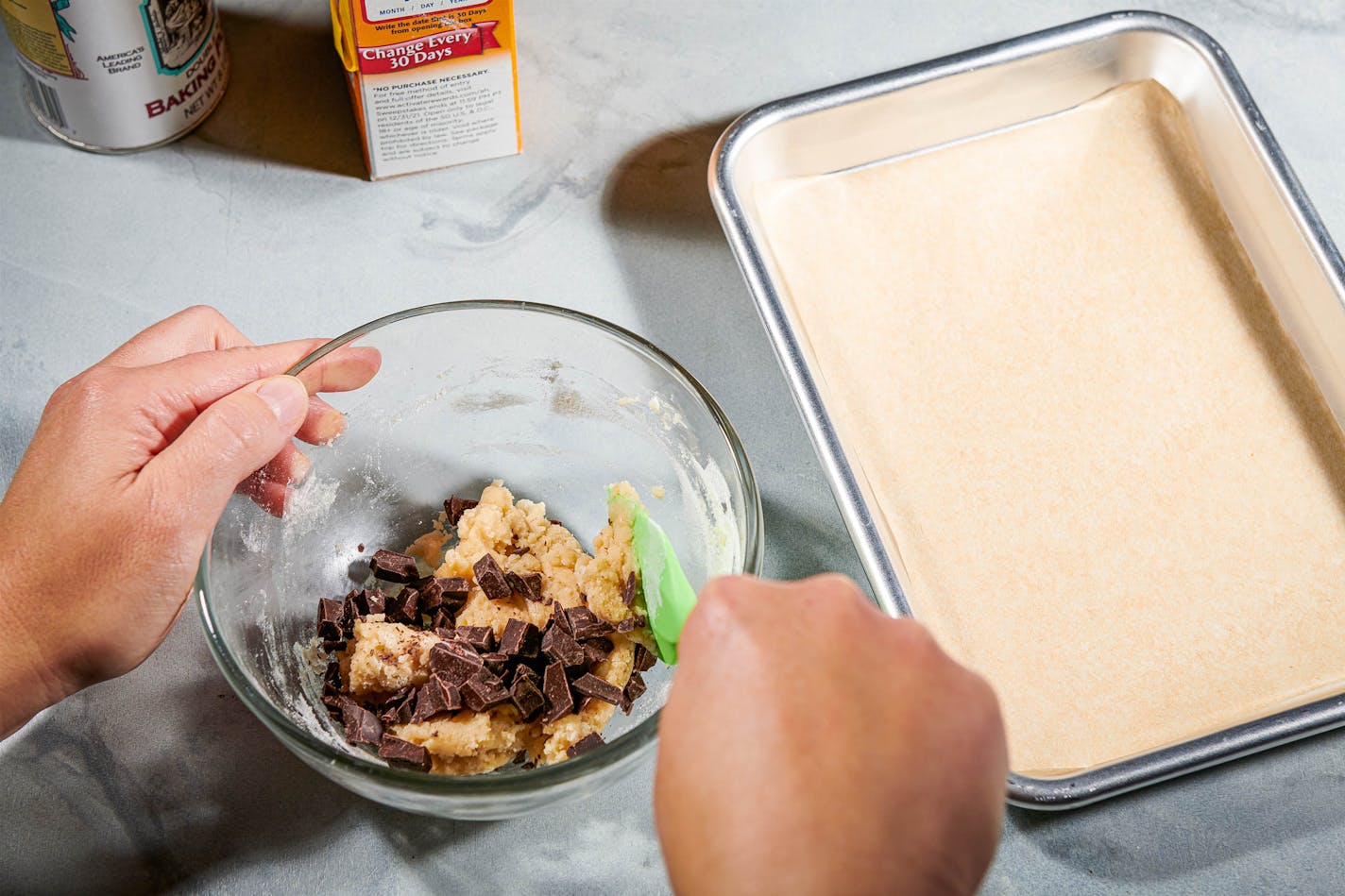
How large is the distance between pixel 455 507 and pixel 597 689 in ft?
1.00

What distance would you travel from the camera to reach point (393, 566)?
126cm

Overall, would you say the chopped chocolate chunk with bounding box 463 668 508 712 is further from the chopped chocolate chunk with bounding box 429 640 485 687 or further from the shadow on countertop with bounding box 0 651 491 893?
the shadow on countertop with bounding box 0 651 491 893

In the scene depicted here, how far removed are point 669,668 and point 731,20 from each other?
3.45 ft

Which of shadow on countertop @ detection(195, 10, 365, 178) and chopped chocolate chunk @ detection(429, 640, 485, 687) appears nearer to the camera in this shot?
chopped chocolate chunk @ detection(429, 640, 485, 687)

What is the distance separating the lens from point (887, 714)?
811 millimetres

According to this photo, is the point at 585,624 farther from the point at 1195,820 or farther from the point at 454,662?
the point at 1195,820

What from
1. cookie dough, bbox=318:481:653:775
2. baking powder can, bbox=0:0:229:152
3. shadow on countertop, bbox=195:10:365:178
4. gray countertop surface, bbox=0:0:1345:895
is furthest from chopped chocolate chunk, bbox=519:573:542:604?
baking powder can, bbox=0:0:229:152

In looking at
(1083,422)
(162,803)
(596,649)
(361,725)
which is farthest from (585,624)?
(1083,422)

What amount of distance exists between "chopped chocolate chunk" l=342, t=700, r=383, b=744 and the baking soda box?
2.57ft

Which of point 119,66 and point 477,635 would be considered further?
point 119,66

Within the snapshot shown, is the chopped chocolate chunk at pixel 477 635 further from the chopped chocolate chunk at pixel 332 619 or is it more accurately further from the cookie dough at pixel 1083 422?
the cookie dough at pixel 1083 422

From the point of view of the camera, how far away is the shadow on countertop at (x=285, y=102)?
163 centimetres

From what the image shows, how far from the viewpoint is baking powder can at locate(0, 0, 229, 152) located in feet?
4.59

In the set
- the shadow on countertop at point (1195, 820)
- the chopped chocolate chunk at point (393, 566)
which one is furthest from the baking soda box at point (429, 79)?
the shadow on countertop at point (1195, 820)
